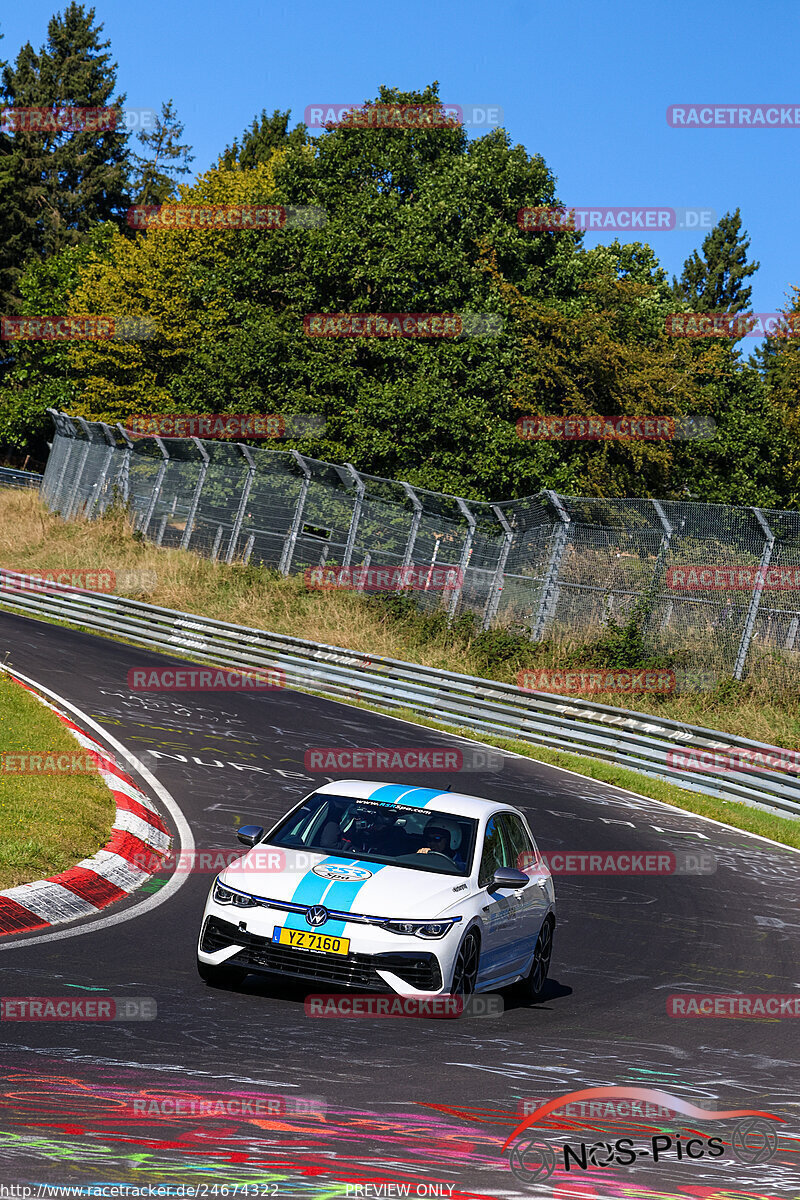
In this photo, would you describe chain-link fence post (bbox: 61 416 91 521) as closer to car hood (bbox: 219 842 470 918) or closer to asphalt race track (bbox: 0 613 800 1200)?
asphalt race track (bbox: 0 613 800 1200)

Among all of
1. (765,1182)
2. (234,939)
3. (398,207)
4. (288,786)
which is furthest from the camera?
(398,207)

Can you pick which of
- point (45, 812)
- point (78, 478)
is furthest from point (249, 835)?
point (78, 478)

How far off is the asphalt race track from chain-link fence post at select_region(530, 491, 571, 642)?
11.4 metres

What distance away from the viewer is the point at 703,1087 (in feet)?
23.6

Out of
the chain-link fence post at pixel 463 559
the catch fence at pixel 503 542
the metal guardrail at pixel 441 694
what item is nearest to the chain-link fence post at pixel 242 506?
the catch fence at pixel 503 542

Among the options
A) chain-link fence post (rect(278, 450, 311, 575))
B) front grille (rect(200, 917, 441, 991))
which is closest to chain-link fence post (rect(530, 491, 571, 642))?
chain-link fence post (rect(278, 450, 311, 575))

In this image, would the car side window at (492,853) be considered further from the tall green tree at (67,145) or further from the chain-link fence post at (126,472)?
the tall green tree at (67,145)

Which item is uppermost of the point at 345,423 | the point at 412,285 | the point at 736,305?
the point at 736,305

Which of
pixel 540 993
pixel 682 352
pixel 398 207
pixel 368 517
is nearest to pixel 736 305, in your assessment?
pixel 682 352

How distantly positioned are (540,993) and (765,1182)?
442cm

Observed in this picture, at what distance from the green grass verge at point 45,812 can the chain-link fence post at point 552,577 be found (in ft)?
39.9

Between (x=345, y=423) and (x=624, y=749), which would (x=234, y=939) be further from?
(x=345, y=423)

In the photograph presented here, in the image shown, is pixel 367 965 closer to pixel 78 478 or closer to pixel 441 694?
pixel 441 694

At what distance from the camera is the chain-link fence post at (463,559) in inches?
1132
